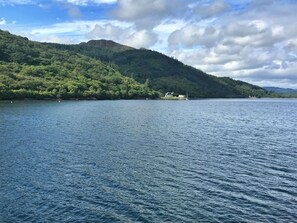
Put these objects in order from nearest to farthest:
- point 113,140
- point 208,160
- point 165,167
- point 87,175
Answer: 1. point 87,175
2. point 165,167
3. point 208,160
4. point 113,140

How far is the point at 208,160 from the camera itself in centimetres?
6131

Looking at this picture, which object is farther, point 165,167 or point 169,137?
point 169,137

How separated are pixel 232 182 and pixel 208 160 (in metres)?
13.5

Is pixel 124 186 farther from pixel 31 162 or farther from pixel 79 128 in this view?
pixel 79 128

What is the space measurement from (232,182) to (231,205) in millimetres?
9184

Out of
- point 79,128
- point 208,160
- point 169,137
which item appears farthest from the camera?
A: point 79,128

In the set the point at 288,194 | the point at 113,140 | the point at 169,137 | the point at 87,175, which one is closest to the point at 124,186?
the point at 87,175

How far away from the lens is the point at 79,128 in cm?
10581

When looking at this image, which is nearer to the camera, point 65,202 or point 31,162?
point 65,202

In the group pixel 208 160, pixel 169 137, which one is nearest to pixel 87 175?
pixel 208 160

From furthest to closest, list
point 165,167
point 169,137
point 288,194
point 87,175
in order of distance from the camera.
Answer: point 169,137
point 165,167
point 87,175
point 288,194

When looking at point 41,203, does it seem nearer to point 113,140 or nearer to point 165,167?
point 165,167

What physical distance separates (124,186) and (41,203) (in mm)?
10710

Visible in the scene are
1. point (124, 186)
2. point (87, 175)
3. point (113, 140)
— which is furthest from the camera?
point (113, 140)
